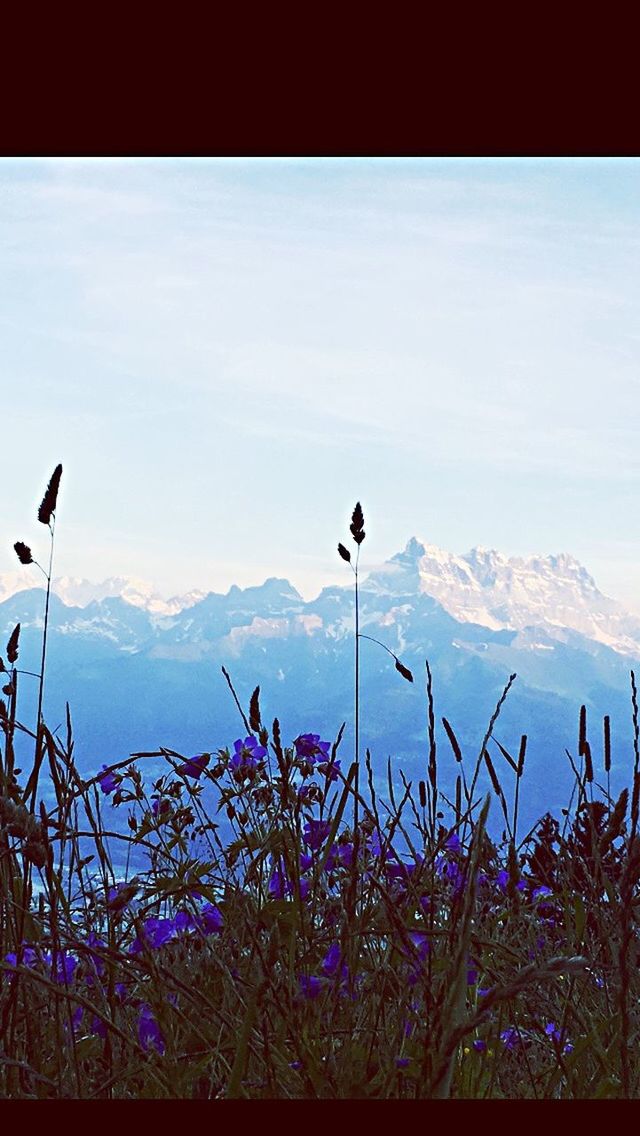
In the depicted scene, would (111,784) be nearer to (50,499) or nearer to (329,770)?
(329,770)

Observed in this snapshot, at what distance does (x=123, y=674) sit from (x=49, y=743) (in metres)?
139

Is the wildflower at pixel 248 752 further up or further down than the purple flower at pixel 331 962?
further up

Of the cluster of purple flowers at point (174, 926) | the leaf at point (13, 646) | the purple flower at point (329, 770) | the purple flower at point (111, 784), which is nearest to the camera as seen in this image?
the leaf at point (13, 646)

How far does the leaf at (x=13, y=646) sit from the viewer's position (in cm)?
154

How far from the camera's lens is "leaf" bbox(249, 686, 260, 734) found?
78.7 inches

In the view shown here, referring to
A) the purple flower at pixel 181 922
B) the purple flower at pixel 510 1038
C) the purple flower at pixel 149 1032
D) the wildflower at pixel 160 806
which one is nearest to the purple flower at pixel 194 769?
the wildflower at pixel 160 806

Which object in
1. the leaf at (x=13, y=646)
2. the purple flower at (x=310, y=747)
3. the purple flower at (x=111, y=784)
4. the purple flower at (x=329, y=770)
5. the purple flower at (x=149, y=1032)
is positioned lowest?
the purple flower at (x=149, y=1032)

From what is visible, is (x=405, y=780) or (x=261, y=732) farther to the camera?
(x=261, y=732)

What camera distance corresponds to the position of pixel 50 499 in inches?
56.7

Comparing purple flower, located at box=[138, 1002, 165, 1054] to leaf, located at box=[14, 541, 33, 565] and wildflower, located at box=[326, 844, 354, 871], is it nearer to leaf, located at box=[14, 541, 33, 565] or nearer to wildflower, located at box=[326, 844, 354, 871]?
wildflower, located at box=[326, 844, 354, 871]

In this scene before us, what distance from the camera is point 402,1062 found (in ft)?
4.76

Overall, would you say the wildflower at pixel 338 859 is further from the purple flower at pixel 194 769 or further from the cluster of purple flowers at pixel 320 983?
the purple flower at pixel 194 769
